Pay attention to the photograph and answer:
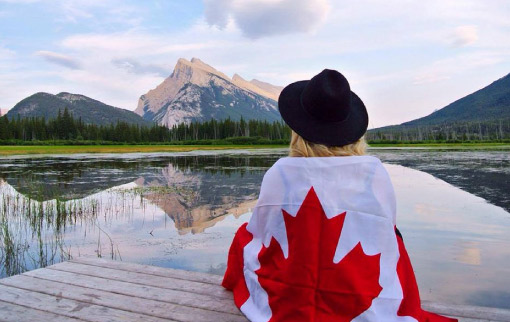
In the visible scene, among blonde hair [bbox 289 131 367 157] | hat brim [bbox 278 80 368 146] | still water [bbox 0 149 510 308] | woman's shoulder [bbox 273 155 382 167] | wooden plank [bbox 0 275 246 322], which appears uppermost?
hat brim [bbox 278 80 368 146]

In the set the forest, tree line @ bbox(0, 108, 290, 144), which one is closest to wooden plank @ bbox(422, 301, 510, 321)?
the forest

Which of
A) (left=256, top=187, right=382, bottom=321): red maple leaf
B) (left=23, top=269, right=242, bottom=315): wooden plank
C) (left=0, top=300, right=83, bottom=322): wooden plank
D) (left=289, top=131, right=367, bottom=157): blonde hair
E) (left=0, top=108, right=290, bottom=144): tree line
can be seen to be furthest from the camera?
(left=0, top=108, right=290, bottom=144): tree line

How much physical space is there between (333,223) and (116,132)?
11826cm

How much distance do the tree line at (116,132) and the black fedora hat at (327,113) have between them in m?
97.4

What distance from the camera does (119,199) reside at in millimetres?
11922

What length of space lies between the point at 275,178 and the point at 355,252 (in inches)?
25.2

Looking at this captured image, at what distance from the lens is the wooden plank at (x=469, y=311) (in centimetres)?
302

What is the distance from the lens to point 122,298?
130 inches

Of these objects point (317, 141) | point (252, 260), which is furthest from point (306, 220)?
point (252, 260)

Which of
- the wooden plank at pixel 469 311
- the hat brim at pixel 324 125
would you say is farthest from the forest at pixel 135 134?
the hat brim at pixel 324 125

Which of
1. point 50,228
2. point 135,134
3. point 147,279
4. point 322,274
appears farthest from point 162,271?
point 135,134

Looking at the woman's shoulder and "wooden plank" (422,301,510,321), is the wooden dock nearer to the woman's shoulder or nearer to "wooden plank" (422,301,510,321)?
"wooden plank" (422,301,510,321)

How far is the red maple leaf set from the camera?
90.1 inches

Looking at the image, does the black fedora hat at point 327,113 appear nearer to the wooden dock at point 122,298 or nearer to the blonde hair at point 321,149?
the blonde hair at point 321,149
